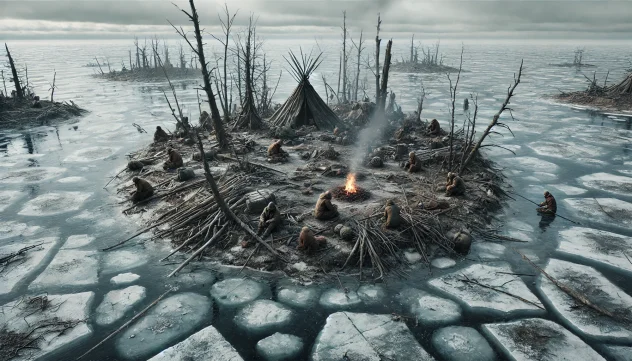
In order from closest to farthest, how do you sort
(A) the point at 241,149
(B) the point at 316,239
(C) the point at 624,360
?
(C) the point at 624,360, (B) the point at 316,239, (A) the point at 241,149

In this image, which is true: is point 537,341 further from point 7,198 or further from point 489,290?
point 7,198

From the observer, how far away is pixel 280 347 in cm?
474

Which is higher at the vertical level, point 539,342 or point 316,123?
point 316,123

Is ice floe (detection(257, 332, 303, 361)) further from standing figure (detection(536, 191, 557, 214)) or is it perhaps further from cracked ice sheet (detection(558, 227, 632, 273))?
standing figure (detection(536, 191, 557, 214))

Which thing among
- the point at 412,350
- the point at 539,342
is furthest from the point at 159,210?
the point at 539,342

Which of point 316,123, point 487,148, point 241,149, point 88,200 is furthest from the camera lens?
point 316,123

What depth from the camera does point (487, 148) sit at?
1380 cm

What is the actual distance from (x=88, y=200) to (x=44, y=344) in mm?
5414

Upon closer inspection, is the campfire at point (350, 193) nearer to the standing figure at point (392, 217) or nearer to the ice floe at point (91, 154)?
the standing figure at point (392, 217)

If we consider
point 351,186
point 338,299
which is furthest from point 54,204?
point 338,299

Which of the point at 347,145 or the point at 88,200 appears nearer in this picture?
the point at 88,200

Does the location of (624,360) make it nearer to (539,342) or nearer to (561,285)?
(539,342)

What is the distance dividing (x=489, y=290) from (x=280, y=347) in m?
3.37

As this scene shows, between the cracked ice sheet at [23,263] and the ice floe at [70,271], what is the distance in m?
0.27
